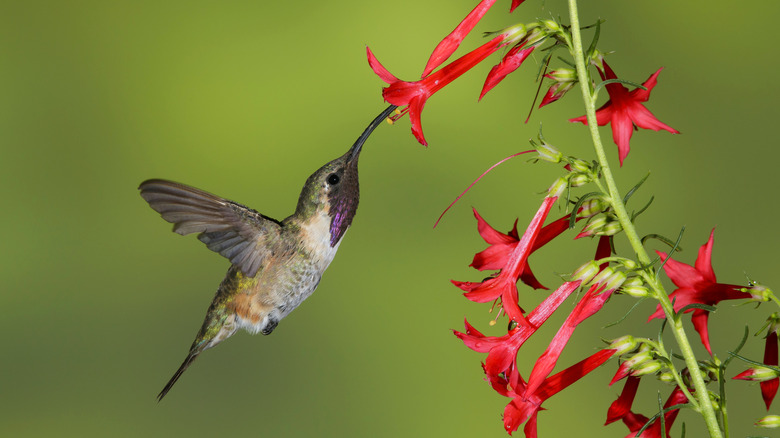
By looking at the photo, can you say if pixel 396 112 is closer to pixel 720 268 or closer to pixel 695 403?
pixel 695 403

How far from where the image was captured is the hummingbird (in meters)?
0.82

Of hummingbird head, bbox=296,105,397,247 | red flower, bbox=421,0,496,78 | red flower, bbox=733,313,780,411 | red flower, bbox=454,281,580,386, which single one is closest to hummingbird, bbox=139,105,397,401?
hummingbird head, bbox=296,105,397,247

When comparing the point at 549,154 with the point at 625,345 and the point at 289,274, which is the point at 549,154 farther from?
the point at 289,274

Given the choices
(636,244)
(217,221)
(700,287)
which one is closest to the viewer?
(636,244)

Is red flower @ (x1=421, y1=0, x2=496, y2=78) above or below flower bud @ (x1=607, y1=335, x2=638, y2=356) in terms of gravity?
above

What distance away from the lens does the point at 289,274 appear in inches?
35.2

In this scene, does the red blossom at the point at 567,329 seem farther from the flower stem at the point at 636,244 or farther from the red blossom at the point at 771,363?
the red blossom at the point at 771,363

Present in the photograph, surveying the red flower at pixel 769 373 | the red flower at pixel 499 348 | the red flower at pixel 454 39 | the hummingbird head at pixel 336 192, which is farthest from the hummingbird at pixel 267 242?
the red flower at pixel 769 373

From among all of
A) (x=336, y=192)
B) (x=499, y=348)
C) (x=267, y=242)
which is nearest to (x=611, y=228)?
(x=499, y=348)

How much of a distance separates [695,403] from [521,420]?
4.9 inches

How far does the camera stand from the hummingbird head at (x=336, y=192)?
32.6 inches

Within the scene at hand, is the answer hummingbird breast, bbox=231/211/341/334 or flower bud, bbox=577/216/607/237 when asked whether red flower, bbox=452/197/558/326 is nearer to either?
flower bud, bbox=577/216/607/237

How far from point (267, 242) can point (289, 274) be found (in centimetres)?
5

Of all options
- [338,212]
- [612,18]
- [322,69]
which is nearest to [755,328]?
[612,18]
